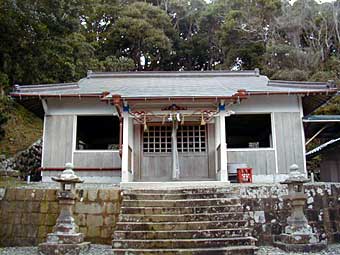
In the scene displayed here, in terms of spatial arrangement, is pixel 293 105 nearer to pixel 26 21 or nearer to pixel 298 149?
pixel 298 149

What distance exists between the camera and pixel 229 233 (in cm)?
634

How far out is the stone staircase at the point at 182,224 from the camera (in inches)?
239

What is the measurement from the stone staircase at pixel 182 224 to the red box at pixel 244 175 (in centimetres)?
292

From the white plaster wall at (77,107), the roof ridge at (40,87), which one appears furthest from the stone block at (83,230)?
the roof ridge at (40,87)

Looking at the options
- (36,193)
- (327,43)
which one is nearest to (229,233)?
(36,193)

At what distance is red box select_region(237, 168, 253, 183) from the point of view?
10.1 metres

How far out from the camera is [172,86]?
12.1 meters

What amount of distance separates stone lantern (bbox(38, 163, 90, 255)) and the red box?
5.14 metres

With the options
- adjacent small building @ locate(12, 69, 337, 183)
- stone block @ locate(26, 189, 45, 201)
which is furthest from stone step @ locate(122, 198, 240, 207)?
adjacent small building @ locate(12, 69, 337, 183)

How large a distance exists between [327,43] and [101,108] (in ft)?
64.1

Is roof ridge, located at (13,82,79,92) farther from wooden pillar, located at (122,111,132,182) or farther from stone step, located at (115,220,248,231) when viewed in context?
stone step, located at (115,220,248,231)

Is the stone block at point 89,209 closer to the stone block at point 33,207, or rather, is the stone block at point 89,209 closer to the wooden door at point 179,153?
the stone block at point 33,207

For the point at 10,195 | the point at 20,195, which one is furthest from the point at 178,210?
the point at 10,195

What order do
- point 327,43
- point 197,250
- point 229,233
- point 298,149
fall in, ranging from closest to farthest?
1. point 197,250
2. point 229,233
3. point 298,149
4. point 327,43
